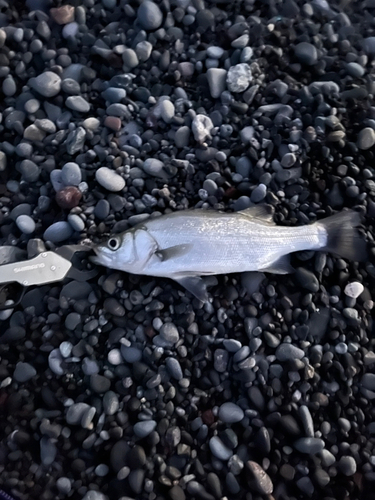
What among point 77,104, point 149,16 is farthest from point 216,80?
point 77,104

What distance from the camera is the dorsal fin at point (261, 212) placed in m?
2.80

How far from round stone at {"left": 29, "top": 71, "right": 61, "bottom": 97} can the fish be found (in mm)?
1133

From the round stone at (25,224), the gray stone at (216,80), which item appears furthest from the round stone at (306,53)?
the round stone at (25,224)

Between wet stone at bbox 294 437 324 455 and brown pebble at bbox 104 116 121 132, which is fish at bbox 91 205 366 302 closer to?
brown pebble at bbox 104 116 121 132

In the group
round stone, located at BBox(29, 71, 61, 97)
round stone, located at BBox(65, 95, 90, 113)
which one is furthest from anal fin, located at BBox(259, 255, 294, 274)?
round stone, located at BBox(29, 71, 61, 97)

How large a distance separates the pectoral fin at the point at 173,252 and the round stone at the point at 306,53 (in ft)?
5.41

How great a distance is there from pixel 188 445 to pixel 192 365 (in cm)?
44

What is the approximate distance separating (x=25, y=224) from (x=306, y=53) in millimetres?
2258

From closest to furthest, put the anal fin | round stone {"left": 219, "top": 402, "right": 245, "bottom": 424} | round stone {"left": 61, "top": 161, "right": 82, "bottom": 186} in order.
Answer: round stone {"left": 219, "top": 402, "right": 245, "bottom": 424}
the anal fin
round stone {"left": 61, "top": 161, "right": 82, "bottom": 186}

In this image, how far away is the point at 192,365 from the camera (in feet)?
8.79

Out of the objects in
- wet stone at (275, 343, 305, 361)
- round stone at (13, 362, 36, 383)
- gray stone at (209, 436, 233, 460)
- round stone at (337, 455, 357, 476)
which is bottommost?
round stone at (337, 455, 357, 476)

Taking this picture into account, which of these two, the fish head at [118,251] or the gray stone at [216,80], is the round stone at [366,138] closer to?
the gray stone at [216,80]

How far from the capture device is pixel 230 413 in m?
2.59

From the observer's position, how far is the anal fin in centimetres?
275
